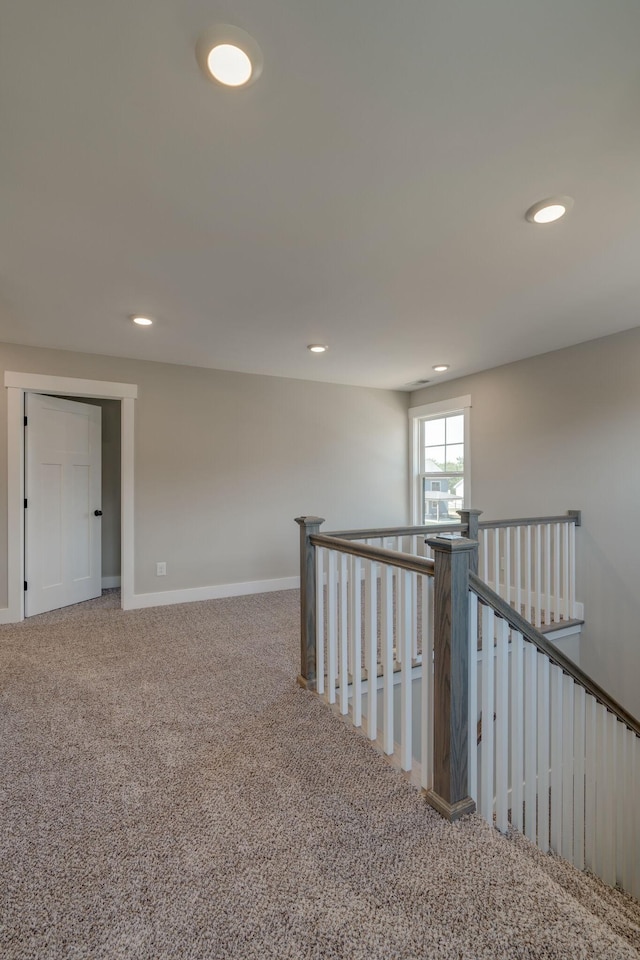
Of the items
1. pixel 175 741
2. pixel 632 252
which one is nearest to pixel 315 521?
pixel 175 741

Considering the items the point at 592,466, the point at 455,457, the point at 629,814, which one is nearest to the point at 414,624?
the point at 629,814

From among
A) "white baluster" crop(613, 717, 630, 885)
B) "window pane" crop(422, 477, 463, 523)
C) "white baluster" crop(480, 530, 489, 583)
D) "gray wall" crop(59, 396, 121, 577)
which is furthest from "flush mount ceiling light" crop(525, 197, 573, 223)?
"gray wall" crop(59, 396, 121, 577)

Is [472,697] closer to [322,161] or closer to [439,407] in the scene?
[322,161]

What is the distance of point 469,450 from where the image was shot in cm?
503

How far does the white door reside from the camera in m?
3.98

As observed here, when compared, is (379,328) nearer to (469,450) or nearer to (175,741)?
(469,450)

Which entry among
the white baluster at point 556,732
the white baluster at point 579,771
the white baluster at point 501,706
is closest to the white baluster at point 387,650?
the white baluster at point 501,706

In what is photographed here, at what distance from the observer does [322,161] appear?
168 cm

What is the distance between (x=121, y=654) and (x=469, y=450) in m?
3.97

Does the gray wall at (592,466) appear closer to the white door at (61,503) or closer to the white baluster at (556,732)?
the white baluster at (556,732)

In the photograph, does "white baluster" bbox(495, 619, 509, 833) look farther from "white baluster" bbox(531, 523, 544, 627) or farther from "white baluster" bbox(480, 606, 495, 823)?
"white baluster" bbox(531, 523, 544, 627)

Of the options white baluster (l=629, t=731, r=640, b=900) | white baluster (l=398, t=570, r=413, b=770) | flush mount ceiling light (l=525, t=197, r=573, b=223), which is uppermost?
flush mount ceiling light (l=525, t=197, r=573, b=223)

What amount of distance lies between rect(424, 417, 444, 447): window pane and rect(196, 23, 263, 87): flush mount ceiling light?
4556 millimetres

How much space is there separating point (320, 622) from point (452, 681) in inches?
38.8
